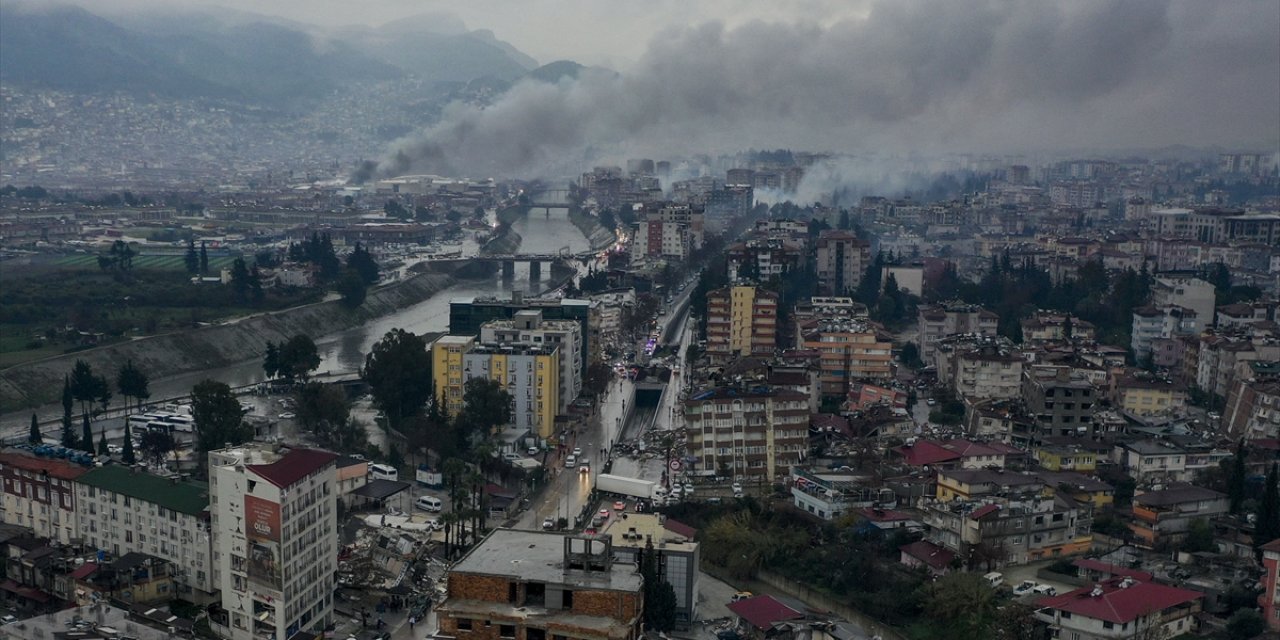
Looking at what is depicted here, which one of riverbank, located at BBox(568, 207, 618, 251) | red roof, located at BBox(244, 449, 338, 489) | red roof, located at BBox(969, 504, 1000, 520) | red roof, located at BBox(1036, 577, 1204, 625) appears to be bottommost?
red roof, located at BBox(1036, 577, 1204, 625)

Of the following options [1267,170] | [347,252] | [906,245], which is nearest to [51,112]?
[347,252]

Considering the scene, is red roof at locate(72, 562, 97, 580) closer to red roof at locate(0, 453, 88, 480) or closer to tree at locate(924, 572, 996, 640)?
red roof at locate(0, 453, 88, 480)

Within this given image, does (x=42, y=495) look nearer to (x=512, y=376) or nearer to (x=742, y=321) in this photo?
(x=512, y=376)

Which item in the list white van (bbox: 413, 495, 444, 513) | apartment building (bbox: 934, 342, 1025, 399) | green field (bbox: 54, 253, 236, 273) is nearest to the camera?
white van (bbox: 413, 495, 444, 513)

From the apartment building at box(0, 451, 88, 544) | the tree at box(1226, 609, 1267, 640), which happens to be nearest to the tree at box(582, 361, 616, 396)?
the apartment building at box(0, 451, 88, 544)

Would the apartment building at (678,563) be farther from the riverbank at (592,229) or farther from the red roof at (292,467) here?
the riverbank at (592,229)

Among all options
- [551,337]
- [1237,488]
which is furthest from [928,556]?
[551,337]
